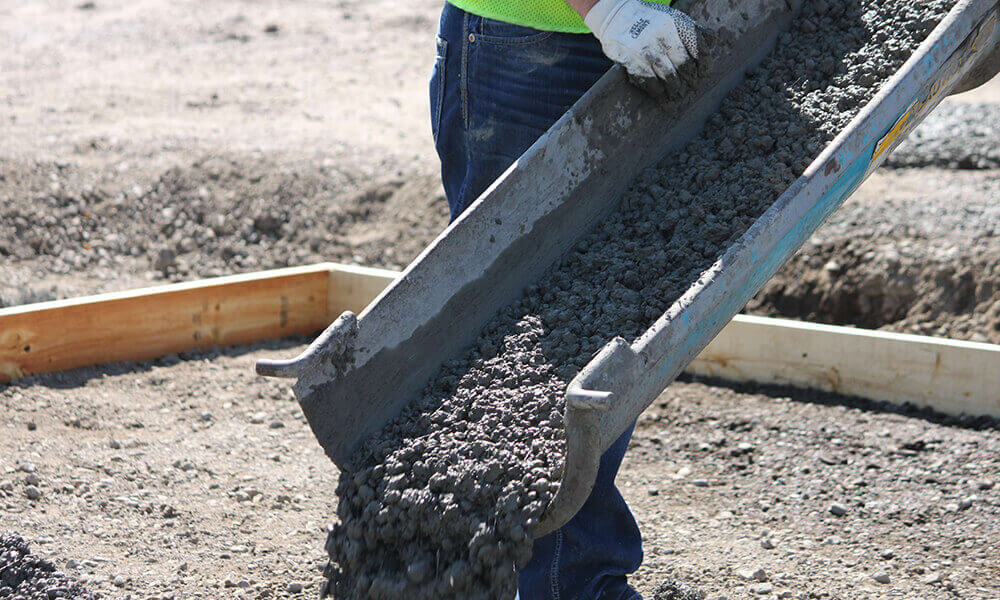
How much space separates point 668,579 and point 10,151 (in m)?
4.66

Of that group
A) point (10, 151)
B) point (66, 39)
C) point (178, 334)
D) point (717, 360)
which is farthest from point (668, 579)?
point (66, 39)

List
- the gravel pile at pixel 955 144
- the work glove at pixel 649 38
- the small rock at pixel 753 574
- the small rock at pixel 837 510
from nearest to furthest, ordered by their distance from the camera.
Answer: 1. the work glove at pixel 649 38
2. the small rock at pixel 753 574
3. the small rock at pixel 837 510
4. the gravel pile at pixel 955 144

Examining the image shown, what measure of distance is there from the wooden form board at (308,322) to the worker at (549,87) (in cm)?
160

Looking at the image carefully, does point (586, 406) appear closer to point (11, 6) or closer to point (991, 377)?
point (991, 377)

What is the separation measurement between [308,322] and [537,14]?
232 cm

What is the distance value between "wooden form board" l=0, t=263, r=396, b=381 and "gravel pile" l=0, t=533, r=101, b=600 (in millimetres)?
1267

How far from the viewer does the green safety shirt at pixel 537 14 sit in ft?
8.32

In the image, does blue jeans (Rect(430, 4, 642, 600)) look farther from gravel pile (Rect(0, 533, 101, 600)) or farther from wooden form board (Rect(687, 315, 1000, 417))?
wooden form board (Rect(687, 315, 1000, 417))

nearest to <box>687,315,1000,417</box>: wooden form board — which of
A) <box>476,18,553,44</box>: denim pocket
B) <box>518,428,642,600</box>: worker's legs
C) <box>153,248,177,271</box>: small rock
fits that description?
<box>518,428,642,600</box>: worker's legs

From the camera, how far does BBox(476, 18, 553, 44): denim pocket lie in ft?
8.38

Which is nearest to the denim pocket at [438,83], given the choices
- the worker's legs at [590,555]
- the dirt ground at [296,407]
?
the worker's legs at [590,555]

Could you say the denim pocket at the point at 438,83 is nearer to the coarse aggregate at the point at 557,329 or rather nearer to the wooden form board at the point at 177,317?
the coarse aggregate at the point at 557,329

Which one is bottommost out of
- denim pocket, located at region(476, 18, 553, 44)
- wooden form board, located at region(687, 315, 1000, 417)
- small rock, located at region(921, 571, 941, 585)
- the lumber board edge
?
the lumber board edge

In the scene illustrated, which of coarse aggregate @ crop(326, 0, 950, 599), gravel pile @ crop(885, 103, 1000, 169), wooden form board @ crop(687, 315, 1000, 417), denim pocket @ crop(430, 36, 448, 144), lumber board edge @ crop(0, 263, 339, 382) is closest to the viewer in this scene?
coarse aggregate @ crop(326, 0, 950, 599)
